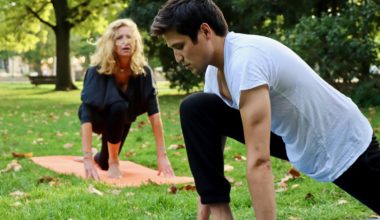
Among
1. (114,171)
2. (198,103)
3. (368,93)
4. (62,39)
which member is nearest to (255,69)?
(198,103)

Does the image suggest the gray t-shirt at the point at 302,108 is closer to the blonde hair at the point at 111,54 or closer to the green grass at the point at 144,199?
the green grass at the point at 144,199

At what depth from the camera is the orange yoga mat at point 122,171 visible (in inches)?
203

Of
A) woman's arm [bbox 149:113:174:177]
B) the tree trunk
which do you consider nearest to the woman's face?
woman's arm [bbox 149:113:174:177]

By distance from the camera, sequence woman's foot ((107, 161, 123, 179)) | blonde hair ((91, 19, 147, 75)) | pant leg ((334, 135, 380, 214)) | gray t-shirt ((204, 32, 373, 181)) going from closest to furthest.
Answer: gray t-shirt ((204, 32, 373, 181)) → pant leg ((334, 135, 380, 214)) → blonde hair ((91, 19, 147, 75)) → woman's foot ((107, 161, 123, 179))

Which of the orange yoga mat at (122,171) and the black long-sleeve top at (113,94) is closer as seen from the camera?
the orange yoga mat at (122,171)

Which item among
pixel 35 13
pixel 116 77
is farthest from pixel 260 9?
pixel 35 13

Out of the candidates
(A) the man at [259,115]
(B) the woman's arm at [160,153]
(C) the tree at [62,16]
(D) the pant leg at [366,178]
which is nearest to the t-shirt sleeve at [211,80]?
(A) the man at [259,115]

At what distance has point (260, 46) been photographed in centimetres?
244

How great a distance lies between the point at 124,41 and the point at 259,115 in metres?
3.13

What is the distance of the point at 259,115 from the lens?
2340 millimetres

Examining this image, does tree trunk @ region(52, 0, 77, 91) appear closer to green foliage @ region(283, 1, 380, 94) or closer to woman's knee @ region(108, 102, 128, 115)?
green foliage @ region(283, 1, 380, 94)

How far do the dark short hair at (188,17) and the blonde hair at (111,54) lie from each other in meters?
2.82

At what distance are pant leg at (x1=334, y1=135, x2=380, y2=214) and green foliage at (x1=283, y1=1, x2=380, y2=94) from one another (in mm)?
9627

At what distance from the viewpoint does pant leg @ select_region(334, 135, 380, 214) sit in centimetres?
266
